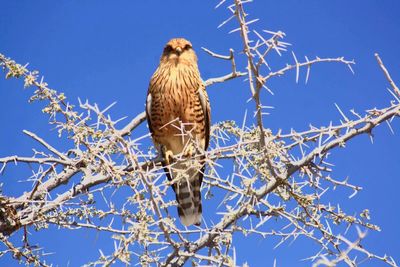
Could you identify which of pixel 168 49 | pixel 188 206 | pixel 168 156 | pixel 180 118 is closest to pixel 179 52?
pixel 168 49

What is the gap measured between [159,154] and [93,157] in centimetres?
210

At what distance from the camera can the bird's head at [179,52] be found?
5.58m

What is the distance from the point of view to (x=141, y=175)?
2615 millimetres

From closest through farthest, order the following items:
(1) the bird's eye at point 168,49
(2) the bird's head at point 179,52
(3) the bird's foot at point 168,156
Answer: (3) the bird's foot at point 168,156, (2) the bird's head at point 179,52, (1) the bird's eye at point 168,49

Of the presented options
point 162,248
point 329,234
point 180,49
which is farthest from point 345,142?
point 180,49

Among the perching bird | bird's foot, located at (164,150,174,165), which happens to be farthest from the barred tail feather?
bird's foot, located at (164,150,174,165)

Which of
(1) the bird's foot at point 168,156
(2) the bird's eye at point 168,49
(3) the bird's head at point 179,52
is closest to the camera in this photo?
(1) the bird's foot at point 168,156

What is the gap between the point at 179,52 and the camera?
5.61 meters

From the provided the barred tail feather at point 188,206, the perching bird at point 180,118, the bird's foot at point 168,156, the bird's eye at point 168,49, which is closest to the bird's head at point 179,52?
the bird's eye at point 168,49

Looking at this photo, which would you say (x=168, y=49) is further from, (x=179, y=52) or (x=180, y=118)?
(x=180, y=118)

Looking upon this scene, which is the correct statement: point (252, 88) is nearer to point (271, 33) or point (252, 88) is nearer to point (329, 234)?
point (271, 33)

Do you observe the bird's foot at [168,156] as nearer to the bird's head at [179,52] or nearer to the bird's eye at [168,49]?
the bird's head at [179,52]

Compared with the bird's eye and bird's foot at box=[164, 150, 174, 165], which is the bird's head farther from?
bird's foot at box=[164, 150, 174, 165]

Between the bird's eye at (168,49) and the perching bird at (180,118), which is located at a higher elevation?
the bird's eye at (168,49)
